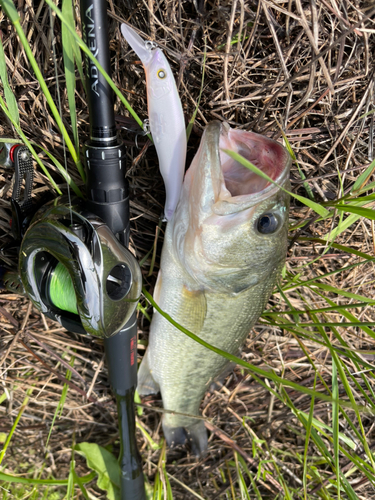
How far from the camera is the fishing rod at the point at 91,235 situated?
118 cm

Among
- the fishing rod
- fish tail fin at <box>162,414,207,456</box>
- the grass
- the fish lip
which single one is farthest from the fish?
fish tail fin at <box>162,414,207,456</box>

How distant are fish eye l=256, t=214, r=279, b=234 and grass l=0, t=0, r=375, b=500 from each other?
166mm

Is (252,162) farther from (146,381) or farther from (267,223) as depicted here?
(146,381)

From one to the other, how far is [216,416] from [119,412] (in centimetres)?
80

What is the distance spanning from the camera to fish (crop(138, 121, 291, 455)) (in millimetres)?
1343

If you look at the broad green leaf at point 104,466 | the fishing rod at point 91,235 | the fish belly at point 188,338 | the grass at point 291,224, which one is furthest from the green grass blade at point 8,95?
the broad green leaf at point 104,466

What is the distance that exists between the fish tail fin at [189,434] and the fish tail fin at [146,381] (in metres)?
0.23

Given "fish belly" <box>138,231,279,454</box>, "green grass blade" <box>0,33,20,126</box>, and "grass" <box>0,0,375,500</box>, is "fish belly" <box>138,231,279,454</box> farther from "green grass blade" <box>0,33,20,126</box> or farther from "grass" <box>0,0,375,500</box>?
"green grass blade" <box>0,33,20,126</box>

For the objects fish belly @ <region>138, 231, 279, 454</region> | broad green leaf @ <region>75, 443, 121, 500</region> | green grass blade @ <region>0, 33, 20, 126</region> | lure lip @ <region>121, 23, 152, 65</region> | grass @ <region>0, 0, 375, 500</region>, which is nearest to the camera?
green grass blade @ <region>0, 33, 20, 126</region>

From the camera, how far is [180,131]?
1.42 m

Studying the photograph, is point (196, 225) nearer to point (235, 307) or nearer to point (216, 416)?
point (235, 307)

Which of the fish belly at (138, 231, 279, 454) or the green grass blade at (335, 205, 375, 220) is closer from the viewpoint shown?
the green grass blade at (335, 205, 375, 220)

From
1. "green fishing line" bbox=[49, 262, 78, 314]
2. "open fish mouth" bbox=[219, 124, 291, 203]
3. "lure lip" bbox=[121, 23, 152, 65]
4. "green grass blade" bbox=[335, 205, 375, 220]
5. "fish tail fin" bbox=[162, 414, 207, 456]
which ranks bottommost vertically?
"fish tail fin" bbox=[162, 414, 207, 456]

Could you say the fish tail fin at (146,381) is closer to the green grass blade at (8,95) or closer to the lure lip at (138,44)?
the green grass blade at (8,95)
